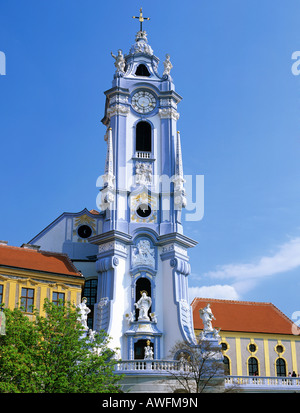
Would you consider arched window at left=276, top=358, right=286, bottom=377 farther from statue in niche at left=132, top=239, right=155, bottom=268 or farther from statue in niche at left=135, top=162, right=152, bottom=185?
statue in niche at left=135, top=162, right=152, bottom=185

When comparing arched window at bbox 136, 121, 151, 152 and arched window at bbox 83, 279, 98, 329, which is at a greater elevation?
arched window at bbox 136, 121, 151, 152

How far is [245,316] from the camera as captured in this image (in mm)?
54875

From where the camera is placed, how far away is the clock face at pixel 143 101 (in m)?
50.6

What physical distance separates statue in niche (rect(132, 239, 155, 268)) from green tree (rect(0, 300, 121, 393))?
14.4 m

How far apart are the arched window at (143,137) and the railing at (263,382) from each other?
19585 mm

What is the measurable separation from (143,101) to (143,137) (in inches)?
129

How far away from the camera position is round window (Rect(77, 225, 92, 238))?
49713 millimetres

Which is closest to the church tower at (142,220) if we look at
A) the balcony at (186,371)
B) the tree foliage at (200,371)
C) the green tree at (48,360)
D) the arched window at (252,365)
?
the balcony at (186,371)

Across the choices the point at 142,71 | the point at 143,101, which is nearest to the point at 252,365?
the point at 143,101

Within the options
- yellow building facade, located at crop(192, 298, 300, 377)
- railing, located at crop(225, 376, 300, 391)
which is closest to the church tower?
railing, located at crop(225, 376, 300, 391)

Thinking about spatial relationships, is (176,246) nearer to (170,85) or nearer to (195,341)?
(195,341)

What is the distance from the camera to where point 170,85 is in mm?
51438
